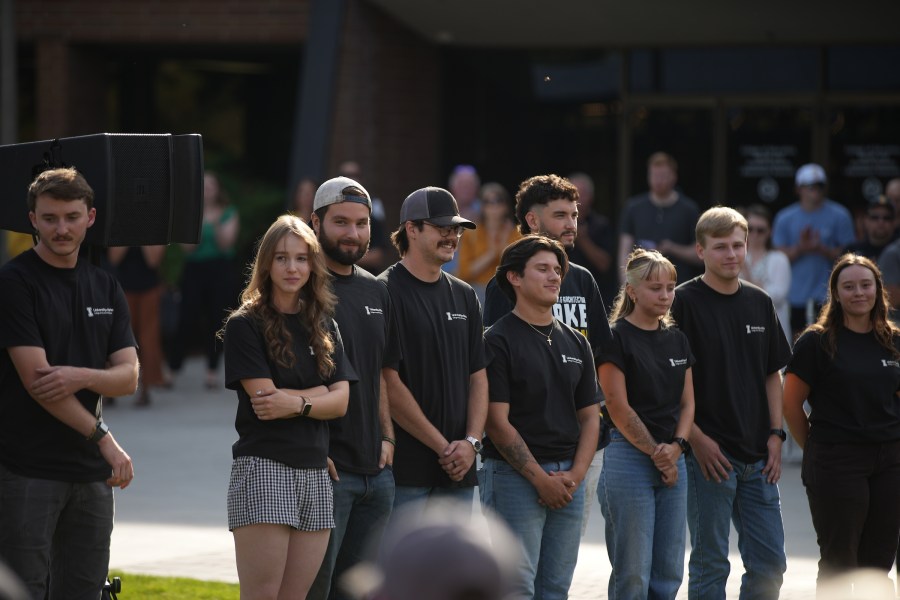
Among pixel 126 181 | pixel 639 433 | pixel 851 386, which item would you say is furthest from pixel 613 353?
pixel 126 181

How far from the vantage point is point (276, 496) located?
492cm

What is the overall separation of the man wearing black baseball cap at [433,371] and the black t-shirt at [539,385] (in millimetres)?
86

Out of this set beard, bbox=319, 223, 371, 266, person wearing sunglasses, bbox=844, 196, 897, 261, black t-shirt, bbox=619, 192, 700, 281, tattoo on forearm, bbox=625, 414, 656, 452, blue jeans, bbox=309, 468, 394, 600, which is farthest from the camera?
black t-shirt, bbox=619, 192, 700, 281

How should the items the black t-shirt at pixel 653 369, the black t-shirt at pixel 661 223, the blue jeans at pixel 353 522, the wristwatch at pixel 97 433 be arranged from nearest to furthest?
the wristwatch at pixel 97 433 < the blue jeans at pixel 353 522 < the black t-shirt at pixel 653 369 < the black t-shirt at pixel 661 223

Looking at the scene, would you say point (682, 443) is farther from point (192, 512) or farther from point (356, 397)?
point (192, 512)

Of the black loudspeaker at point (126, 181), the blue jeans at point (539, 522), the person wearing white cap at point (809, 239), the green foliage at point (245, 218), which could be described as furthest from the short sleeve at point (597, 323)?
the green foliage at point (245, 218)

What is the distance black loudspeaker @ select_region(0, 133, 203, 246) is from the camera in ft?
18.6

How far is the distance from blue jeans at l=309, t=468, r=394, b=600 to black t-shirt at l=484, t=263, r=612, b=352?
1.12m

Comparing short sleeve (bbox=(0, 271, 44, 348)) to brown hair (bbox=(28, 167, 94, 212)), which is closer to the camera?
short sleeve (bbox=(0, 271, 44, 348))

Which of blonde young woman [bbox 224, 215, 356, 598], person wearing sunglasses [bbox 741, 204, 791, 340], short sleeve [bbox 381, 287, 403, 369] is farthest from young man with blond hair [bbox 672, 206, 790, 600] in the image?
person wearing sunglasses [bbox 741, 204, 791, 340]

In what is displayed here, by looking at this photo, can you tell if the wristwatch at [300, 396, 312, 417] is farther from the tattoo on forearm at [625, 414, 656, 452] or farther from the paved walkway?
the paved walkway

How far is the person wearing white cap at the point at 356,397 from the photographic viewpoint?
5.34 metres

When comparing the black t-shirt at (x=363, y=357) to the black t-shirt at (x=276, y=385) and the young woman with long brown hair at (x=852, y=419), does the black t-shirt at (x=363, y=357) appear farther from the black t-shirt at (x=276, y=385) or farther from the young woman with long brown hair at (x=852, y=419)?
the young woman with long brown hair at (x=852, y=419)

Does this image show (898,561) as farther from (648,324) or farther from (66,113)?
(66,113)
